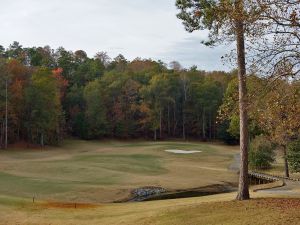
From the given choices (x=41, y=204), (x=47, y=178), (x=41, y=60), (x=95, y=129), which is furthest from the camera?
(x=41, y=60)

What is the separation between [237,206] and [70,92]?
8118 centimetres

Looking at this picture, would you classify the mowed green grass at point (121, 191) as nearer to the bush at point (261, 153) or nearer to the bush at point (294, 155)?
the bush at point (261, 153)

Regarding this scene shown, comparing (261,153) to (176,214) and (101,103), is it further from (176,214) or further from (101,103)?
(101,103)

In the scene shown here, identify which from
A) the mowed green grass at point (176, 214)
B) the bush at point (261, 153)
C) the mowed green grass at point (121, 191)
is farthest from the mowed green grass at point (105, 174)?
the mowed green grass at point (176, 214)

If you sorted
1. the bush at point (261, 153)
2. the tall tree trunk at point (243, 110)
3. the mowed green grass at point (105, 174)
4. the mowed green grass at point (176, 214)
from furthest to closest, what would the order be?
1. the bush at point (261, 153)
2. the mowed green grass at point (105, 174)
3. the tall tree trunk at point (243, 110)
4. the mowed green grass at point (176, 214)

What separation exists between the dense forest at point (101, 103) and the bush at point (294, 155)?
2452cm

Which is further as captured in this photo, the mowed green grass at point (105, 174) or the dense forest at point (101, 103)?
the dense forest at point (101, 103)

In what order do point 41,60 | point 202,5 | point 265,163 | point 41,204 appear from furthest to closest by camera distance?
1. point 41,60
2. point 265,163
3. point 41,204
4. point 202,5

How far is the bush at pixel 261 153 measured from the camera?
52.4 meters

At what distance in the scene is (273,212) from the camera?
16.6 metres

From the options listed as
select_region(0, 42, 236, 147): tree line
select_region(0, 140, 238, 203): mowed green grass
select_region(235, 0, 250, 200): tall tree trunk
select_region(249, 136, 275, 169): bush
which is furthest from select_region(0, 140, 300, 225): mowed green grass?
select_region(0, 42, 236, 147): tree line

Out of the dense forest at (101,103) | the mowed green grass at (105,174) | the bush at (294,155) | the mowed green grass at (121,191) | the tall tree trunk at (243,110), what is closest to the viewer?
the mowed green grass at (121,191)

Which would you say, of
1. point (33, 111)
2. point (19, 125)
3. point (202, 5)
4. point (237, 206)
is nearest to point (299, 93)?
point (237, 206)

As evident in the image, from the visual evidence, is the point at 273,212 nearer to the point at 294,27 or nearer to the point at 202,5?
the point at 294,27
